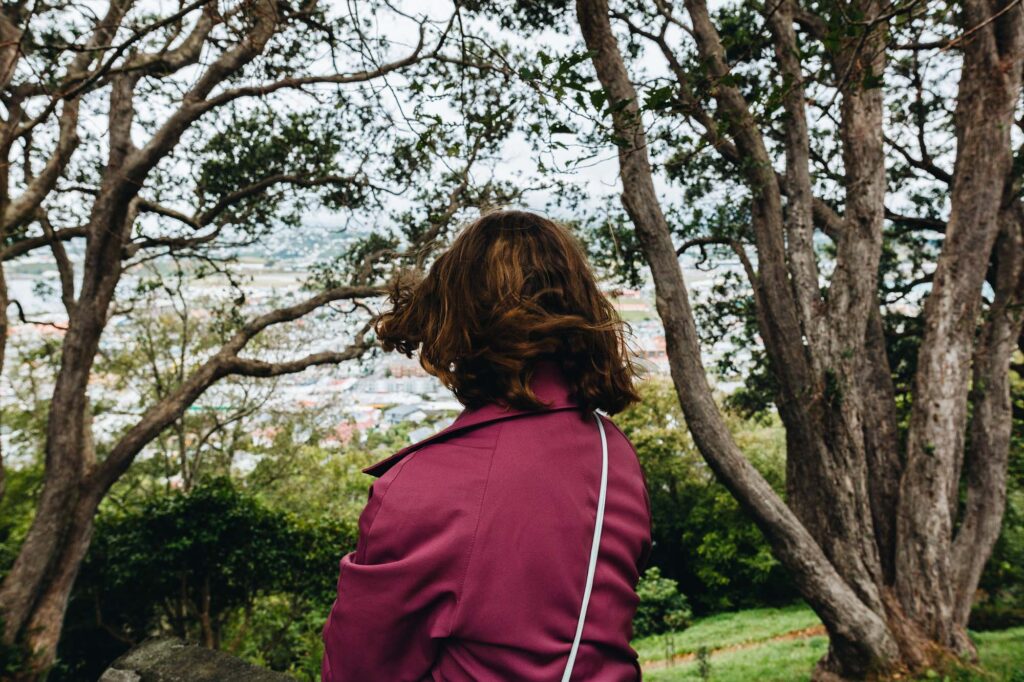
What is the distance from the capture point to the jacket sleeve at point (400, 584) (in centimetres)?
97

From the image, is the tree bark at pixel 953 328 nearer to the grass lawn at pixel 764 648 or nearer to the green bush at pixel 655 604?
the grass lawn at pixel 764 648

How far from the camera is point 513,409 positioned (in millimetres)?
1116

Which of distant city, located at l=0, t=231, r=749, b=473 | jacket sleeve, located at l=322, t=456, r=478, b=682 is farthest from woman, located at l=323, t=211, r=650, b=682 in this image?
distant city, located at l=0, t=231, r=749, b=473

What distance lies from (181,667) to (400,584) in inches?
68.1

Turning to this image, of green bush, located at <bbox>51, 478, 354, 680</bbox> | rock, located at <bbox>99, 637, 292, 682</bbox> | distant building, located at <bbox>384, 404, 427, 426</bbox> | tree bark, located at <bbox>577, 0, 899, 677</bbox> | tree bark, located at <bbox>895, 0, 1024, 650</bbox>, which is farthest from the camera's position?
distant building, located at <bbox>384, 404, 427, 426</bbox>

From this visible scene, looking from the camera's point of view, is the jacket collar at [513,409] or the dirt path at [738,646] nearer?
the jacket collar at [513,409]

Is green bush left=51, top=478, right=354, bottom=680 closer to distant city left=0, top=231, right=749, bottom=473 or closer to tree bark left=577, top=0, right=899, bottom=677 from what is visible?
distant city left=0, top=231, right=749, bottom=473

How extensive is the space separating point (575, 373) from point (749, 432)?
20.3 meters

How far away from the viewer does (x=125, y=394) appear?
1570cm

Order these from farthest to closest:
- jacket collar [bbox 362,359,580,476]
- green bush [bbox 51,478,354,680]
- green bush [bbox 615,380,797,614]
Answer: green bush [bbox 615,380,797,614] → green bush [bbox 51,478,354,680] → jacket collar [bbox 362,359,580,476]

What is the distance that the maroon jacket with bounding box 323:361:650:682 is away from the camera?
0.97 metres

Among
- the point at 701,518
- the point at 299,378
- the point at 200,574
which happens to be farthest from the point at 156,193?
the point at 701,518

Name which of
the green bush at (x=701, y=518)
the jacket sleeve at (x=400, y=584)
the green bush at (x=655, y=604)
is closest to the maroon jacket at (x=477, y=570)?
the jacket sleeve at (x=400, y=584)

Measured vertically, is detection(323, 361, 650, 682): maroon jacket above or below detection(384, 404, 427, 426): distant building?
above
